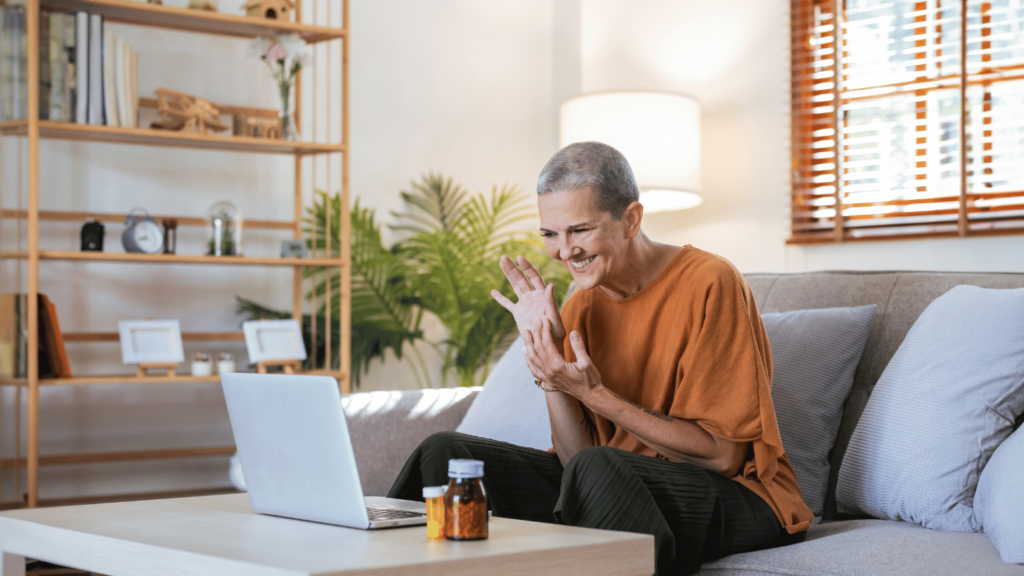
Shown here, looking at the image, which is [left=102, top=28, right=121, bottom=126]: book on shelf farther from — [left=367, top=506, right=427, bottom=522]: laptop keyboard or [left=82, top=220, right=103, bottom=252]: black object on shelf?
[left=367, top=506, right=427, bottom=522]: laptop keyboard

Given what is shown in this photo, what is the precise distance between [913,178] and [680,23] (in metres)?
1.12

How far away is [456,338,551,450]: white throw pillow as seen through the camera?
7.13 feet

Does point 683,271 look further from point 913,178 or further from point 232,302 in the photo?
point 232,302

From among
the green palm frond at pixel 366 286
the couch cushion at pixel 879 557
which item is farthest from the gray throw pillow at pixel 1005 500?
the green palm frond at pixel 366 286

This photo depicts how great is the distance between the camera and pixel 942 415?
5.70 feet

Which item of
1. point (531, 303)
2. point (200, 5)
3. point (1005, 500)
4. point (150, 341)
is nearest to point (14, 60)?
point (200, 5)

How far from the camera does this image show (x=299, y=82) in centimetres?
345

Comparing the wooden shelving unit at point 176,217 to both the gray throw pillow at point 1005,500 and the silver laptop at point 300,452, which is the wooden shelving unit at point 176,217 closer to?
the silver laptop at point 300,452

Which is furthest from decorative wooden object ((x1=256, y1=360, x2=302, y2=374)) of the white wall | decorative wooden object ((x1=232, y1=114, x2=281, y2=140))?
the white wall

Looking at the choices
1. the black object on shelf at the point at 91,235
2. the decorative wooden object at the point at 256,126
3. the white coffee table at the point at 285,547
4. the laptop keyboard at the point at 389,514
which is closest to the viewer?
the white coffee table at the point at 285,547

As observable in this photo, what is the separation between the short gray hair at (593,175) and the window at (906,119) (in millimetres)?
1562

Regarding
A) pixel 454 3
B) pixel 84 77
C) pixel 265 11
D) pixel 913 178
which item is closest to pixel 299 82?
pixel 265 11

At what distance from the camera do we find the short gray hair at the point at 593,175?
169cm

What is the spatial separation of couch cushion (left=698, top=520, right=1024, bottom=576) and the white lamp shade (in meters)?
1.71
